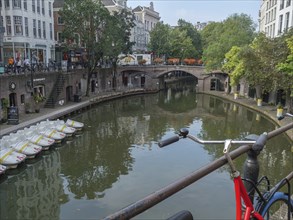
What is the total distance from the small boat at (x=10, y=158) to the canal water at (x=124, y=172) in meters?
0.57

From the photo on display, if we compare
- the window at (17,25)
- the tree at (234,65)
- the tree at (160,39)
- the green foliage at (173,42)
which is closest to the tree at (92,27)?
the window at (17,25)

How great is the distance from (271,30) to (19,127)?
117 ft

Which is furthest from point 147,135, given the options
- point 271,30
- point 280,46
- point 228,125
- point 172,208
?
point 271,30

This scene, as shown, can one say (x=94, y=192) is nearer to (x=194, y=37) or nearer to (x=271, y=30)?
Answer: (x=271, y=30)

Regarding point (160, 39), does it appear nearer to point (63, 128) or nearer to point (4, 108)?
point (4, 108)

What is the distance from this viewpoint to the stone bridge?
57219 mm

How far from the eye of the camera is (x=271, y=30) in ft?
144

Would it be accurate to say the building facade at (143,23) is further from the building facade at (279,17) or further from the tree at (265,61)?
the tree at (265,61)

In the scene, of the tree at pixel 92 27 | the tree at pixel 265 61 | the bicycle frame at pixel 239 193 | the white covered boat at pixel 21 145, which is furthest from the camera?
the tree at pixel 92 27

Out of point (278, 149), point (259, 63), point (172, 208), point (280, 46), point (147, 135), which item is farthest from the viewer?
point (259, 63)

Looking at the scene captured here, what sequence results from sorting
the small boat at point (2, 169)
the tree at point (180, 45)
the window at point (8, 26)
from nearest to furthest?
1. the small boat at point (2, 169)
2. the window at point (8, 26)
3. the tree at point (180, 45)

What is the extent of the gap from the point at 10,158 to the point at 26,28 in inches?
1009

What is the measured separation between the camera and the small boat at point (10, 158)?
17.0m

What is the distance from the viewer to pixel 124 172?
60.2 feet
